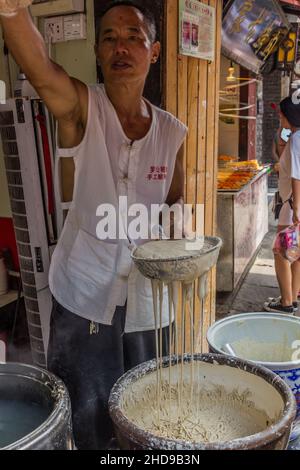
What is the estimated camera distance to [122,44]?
2113 millimetres

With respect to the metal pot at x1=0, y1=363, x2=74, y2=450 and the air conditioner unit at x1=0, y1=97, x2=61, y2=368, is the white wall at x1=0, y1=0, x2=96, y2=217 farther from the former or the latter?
the metal pot at x1=0, y1=363, x2=74, y2=450

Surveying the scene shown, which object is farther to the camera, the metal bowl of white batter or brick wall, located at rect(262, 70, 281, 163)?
brick wall, located at rect(262, 70, 281, 163)

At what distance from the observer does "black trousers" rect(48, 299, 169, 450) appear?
233 centimetres

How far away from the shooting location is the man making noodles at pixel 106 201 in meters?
2.13

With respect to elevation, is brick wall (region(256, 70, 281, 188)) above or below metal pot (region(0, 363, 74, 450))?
above

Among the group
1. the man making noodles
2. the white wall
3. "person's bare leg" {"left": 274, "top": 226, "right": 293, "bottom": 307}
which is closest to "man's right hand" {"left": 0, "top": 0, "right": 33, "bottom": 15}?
the man making noodles

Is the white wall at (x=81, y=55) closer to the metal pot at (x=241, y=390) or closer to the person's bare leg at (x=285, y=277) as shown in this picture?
the metal pot at (x=241, y=390)

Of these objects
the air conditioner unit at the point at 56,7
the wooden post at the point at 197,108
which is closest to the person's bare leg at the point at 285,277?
the wooden post at the point at 197,108

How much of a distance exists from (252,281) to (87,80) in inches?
179

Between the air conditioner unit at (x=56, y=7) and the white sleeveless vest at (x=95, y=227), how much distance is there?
851mm

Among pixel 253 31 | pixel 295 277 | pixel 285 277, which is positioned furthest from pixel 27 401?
pixel 253 31

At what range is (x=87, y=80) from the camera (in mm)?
2893

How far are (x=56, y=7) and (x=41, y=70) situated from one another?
1.29 metres

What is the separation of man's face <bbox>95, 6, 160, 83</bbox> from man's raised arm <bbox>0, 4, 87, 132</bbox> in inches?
7.4
